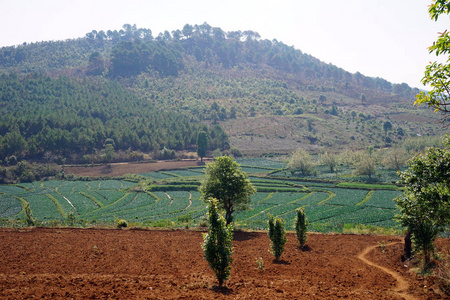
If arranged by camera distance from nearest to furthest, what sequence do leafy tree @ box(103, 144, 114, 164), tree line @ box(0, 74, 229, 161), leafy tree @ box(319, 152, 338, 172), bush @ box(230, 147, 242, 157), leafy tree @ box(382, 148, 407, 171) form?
leafy tree @ box(382, 148, 407, 171), leafy tree @ box(319, 152, 338, 172), tree line @ box(0, 74, 229, 161), leafy tree @ box(103, 144, 114, 164), bush @ box(230, 147, 242, 157)

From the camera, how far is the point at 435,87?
38.4ft

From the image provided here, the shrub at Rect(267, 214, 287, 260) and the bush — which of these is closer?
the shrub at Rect(267, 214, 287, 260)

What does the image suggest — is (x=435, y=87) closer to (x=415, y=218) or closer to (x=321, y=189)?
(x=415, y=218)

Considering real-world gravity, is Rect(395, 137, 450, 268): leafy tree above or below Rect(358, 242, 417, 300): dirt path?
above

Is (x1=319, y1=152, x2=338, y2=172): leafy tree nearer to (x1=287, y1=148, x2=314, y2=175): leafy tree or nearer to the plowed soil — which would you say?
(x1=287, y1=148, x2=314, y2=175): leafy tree

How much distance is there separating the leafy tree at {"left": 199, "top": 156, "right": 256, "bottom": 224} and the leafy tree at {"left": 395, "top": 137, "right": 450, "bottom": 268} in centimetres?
1935

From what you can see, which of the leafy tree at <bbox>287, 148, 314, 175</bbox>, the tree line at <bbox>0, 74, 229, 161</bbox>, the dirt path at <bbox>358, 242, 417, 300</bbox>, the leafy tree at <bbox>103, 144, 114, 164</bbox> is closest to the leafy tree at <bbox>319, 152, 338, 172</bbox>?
the leafy tree at <bbox>287, 148, 314, 175</bbox>

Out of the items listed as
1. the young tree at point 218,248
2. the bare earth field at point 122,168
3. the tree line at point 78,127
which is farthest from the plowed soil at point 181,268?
the tree line at point 78,127

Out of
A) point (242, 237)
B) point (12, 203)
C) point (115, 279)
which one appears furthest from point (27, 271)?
point (12, 203)

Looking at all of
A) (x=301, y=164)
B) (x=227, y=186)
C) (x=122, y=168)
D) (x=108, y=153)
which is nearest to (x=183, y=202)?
(x=227, y=186)

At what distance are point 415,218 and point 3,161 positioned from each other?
127 meters

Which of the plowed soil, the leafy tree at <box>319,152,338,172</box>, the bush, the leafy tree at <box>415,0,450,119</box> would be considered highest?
the leafy tree at <box>415,0,450,119</box>

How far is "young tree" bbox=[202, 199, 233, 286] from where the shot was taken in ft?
52.6

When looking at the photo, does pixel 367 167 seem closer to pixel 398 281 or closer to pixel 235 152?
pixel 235 152
